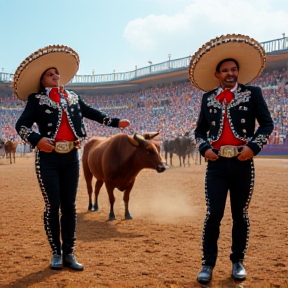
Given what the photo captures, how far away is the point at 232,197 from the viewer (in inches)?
127

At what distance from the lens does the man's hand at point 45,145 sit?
332 centimetres

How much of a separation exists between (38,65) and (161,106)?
38.5 m

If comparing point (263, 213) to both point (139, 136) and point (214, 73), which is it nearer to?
point (139, 136)

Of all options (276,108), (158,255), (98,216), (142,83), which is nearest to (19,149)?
(142,83)

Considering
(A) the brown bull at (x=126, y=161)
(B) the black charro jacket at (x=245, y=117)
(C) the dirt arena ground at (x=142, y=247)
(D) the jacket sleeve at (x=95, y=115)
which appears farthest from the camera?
(A) the brown bull at (x=126, y=161)

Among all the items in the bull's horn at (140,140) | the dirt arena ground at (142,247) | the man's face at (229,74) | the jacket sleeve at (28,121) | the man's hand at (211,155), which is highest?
the man's face at (229,74)

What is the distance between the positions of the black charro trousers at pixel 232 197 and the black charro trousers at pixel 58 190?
1197 millimetres

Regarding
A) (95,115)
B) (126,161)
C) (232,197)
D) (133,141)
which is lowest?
(232,197)

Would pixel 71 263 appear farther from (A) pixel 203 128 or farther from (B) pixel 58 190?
(A) pixel 203 128

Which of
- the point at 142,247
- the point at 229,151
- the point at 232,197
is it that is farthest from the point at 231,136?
the point at 142,247

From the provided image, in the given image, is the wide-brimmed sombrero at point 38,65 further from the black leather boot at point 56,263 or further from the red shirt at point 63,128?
the black leather boot at point 56,263

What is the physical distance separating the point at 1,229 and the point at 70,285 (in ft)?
8.60

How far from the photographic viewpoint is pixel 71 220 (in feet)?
11.9

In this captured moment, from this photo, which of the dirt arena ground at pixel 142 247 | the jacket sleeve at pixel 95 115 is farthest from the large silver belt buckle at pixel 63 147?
the dirt arena ground at pixel 142 247
